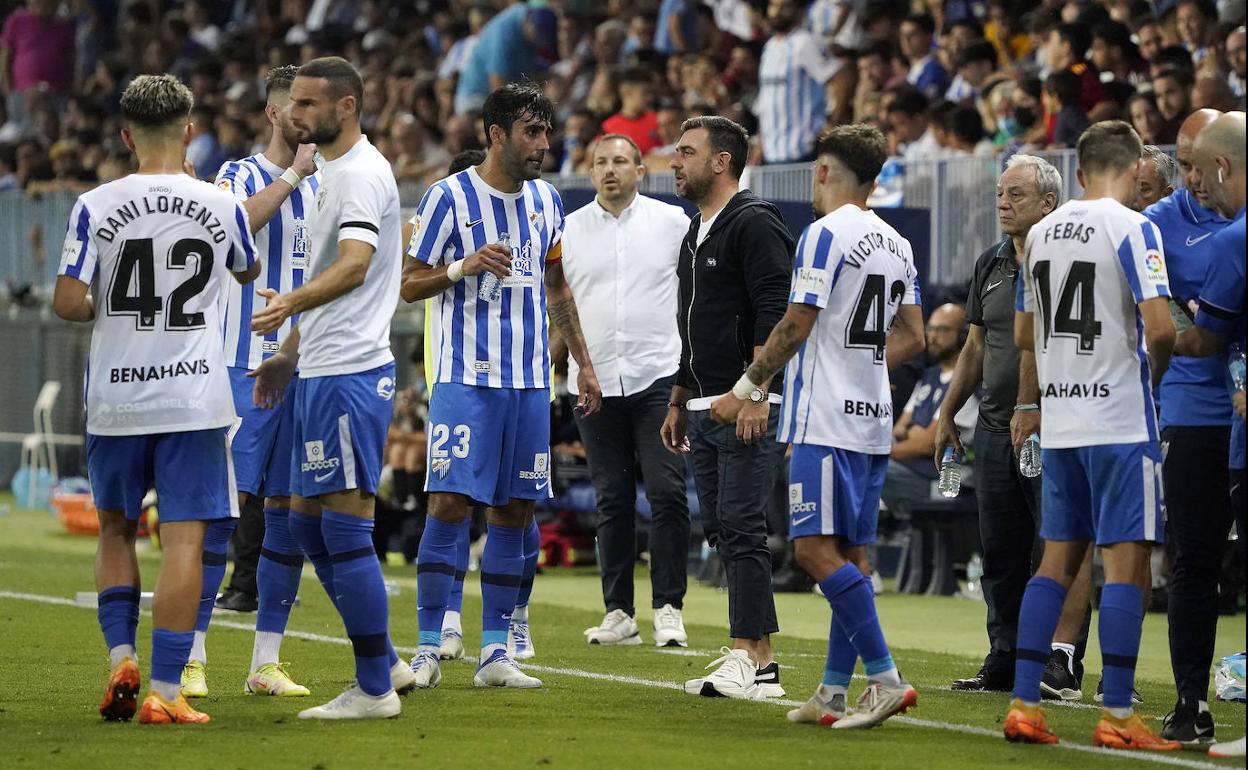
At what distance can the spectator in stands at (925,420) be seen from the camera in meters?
13.1

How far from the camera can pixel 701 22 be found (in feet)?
64.5

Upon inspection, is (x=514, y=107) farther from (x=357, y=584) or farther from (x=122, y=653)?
(x=122, y=653)

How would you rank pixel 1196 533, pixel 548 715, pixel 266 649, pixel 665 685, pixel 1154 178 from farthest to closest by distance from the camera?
pixel 665 685, pixel 1154 178, pixel 266 649, pixel 548 715, pixel 1196 533

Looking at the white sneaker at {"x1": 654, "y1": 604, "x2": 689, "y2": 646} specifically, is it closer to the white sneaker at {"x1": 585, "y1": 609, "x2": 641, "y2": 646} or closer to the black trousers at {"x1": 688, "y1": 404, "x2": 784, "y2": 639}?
the white sneaker at {"x1": 585, "y1": 609, "x2": 641, "y2": 646}

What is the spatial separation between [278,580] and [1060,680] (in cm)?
321

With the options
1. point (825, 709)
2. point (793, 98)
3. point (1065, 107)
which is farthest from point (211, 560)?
point (793, 98)

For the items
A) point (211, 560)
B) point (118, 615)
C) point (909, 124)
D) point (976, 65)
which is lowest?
point (118, 615)

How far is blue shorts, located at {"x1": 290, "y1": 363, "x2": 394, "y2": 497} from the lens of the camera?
671 cm

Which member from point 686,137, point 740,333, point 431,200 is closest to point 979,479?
point 740,333

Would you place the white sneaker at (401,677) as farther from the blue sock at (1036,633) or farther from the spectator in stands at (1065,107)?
the spectator in stands at (1065,107)

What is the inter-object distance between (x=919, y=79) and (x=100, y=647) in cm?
947

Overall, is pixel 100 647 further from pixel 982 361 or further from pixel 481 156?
pixel 982 361

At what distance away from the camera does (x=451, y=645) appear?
8.90 meters

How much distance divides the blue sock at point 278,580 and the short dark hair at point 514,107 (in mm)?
1767
